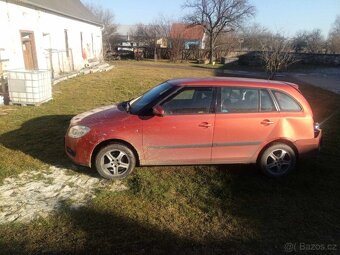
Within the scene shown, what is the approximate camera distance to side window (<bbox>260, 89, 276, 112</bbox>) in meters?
5.21

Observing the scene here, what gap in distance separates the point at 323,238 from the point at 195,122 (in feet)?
7.72

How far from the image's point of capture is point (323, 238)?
12.5 feet

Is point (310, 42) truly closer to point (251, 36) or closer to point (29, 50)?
point (251, 36)

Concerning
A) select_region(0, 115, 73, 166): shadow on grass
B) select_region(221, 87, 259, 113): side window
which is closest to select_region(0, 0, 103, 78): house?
select_region(0, 115, 73, 166): shadow on grass

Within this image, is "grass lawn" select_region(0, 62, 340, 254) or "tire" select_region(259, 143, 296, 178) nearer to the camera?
"grass lawn" select_region(0, 62, 340, 254)

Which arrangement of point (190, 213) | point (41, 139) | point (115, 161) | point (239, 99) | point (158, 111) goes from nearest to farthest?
1. point (190, 213)
2. point (158, 111)
3. point (115, 161)
4. point (239, 99)
5. point (41, 139)

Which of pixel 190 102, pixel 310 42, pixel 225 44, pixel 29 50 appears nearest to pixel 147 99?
pixel 190 102

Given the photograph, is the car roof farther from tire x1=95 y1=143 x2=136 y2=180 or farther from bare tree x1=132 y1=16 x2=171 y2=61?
bare tree x1=132 y1=16 x2=171 y2=61

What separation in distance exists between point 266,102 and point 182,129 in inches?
57.9

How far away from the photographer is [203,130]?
507 centimetres

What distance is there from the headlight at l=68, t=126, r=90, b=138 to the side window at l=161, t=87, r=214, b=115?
1300mm

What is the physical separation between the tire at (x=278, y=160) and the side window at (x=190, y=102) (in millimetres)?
1266

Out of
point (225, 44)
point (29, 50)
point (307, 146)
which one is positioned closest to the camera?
point (307, 146)

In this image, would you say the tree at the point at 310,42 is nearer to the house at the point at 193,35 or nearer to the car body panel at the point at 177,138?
the house at the point at 193,35
